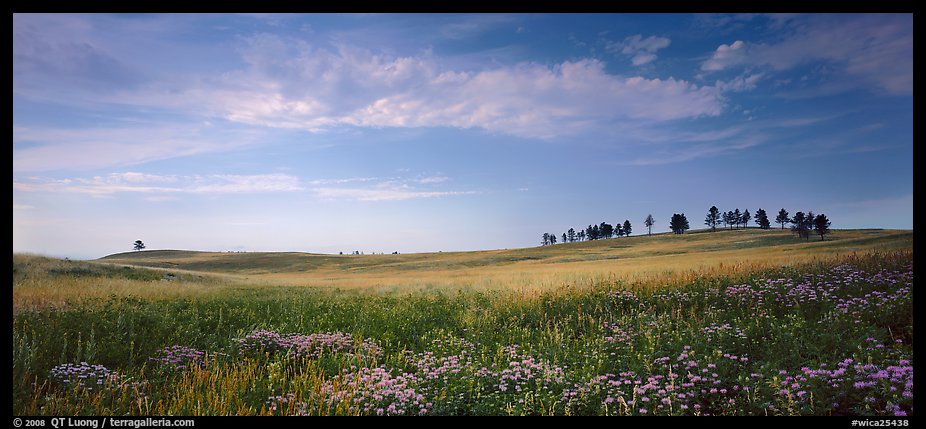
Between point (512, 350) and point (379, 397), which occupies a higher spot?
point (379, 397)

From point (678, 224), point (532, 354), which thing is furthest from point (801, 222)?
point (678, 224)

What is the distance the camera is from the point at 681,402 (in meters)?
4.54

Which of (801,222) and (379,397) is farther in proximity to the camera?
(801,222)

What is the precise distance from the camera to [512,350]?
6520 mm

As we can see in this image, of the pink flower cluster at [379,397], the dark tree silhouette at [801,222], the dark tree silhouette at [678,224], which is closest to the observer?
the pink flower cluster at [379,397]

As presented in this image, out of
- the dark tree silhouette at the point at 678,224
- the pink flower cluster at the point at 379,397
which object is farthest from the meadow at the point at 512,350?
the dark tree silhouette at the point at 678,224

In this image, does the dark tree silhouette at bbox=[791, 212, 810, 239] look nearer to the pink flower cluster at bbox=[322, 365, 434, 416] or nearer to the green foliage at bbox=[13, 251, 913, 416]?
the green foliage at bbox=[13, 251, 913, 416]

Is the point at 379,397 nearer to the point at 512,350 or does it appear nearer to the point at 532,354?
the point at 512,350

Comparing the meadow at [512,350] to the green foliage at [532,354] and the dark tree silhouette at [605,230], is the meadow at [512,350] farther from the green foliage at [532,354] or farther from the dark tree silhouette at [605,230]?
the dark tree silhouette at [605,230]

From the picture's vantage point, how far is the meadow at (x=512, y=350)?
4.40 meters

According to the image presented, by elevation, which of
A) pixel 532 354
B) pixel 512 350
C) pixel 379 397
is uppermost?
pixel 379 397

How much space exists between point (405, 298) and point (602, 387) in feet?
29.2
